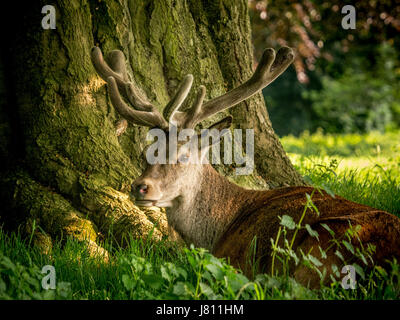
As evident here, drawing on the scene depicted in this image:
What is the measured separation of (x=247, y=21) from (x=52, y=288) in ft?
12.5

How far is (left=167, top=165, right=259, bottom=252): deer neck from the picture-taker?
13.7 ft

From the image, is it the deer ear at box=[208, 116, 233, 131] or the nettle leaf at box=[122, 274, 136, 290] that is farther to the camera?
the deer ear at box=[208, 116, 233, 131]

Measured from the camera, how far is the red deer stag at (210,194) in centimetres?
371

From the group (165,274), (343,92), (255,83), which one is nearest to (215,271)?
(165,274)

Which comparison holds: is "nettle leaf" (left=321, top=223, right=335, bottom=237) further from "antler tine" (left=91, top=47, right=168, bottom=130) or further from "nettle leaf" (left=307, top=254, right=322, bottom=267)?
"antler tine" (left=91, top=47, right=168, bottom=130)

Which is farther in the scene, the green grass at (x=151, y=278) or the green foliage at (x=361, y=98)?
the green foliage at (x=361, y=98)

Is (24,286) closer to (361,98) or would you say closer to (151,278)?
(151,278)

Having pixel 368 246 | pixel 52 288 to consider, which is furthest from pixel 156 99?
pixel 368 246

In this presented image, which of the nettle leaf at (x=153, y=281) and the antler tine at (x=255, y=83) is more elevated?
the antler tine at (x=255, y=83)

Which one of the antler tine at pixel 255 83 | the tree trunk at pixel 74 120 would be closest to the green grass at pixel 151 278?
the tree trunk at pixel 74 120

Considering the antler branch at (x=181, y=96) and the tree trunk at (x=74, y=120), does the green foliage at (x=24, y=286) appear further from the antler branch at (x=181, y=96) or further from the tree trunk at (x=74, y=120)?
the antler branch at (x=181, y=96)

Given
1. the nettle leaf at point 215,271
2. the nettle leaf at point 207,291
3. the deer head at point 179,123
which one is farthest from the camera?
the deer head at point 179,123

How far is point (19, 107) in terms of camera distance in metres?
4.56

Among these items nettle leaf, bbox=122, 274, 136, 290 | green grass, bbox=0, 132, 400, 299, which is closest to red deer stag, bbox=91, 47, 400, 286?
green grass, bbox=0, 132, 400, 299
